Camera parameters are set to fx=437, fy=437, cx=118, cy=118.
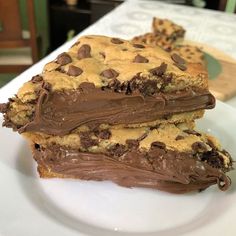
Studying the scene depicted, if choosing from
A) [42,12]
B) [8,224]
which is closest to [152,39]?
[8,224]

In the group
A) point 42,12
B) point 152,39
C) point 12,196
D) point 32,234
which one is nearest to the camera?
point 32,234

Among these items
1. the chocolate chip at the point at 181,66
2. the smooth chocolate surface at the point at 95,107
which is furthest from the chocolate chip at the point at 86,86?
the chocolate chip at the point at 181,66

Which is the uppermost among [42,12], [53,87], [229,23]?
[53,87]

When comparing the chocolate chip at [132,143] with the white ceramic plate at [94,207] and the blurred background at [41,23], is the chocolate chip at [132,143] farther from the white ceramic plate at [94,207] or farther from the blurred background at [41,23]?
the blurred background at [41,23]

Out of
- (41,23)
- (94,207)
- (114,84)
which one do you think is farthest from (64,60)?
(41,23)

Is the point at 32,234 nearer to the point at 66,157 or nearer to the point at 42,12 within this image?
the point at 66,157

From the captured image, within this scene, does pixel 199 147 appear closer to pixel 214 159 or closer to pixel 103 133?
pixel 214 159
